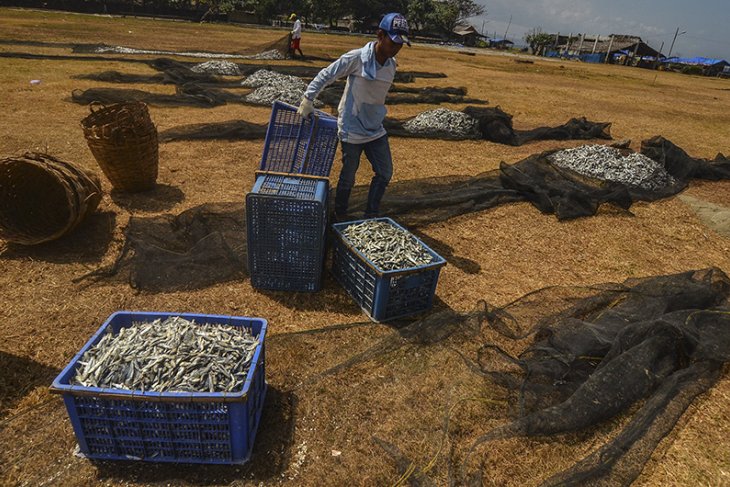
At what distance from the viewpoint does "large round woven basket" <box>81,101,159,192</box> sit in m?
5.66

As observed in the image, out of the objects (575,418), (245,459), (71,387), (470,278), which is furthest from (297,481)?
(470,278)

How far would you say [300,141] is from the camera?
16.5 feet

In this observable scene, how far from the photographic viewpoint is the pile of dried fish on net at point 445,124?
1059cm

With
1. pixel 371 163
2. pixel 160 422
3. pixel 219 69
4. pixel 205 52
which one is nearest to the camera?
pixel 160 422

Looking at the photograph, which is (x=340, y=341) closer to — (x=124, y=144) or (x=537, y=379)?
(x=537, y=379)

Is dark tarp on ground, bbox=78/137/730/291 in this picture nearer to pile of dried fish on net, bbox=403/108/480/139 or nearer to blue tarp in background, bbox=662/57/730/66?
pile of dried fish on net, bbox=403/108/480/139

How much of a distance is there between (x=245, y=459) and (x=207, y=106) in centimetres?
1077

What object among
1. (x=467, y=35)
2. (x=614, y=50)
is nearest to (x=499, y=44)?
(x=467, y=35)

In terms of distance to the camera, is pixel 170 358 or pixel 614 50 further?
pixel 614 50

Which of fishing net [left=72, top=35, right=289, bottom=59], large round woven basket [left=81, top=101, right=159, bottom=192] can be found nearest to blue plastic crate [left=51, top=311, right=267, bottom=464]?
large round woven basket [left=81, top=101, right=159, bottom=192]

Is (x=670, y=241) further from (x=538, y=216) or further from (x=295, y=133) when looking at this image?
(x=295, y=133)

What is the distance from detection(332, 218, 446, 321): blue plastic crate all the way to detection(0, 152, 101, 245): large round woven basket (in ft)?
Result: 9.83

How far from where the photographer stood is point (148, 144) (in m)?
5.93

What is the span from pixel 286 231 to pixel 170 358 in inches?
69.2
